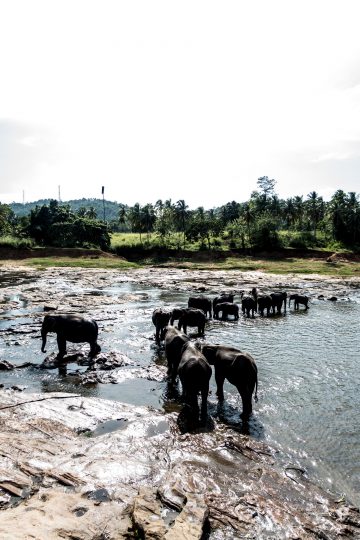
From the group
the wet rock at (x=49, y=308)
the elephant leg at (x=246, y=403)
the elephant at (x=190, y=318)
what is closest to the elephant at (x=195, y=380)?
the elephant leg at (x=246, y=403)

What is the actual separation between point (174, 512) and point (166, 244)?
258 ft

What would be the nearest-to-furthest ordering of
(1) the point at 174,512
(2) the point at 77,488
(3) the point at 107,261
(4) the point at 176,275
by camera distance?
(1) the point at 174,512
(2) the point at 77,488
(4) the point at 176,275
(3) the point at 107,261

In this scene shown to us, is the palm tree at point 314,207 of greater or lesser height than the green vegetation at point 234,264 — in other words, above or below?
above

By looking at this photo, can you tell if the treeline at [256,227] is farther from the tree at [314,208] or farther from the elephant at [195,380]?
the elephant at [195,380]

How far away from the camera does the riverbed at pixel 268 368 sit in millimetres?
10425

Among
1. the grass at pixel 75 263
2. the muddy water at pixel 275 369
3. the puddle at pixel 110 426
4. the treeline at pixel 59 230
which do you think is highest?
the treeline at pixel 59 230

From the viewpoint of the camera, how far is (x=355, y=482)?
8836 mm

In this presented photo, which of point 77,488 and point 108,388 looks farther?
point 108,388

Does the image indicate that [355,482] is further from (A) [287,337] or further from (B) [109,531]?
(A) [287,337]

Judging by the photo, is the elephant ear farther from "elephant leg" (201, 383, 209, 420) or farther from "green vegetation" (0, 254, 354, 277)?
"green vegetation" (0, 254, 354, 277)

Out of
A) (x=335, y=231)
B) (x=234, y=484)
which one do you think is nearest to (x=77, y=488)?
(x=234, y=484)

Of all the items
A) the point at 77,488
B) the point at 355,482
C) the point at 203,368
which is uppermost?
the point at 203,368

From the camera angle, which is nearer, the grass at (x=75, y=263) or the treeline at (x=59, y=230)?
the grass at (x=75, y=263)

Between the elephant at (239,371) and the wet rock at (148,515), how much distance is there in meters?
4.59
